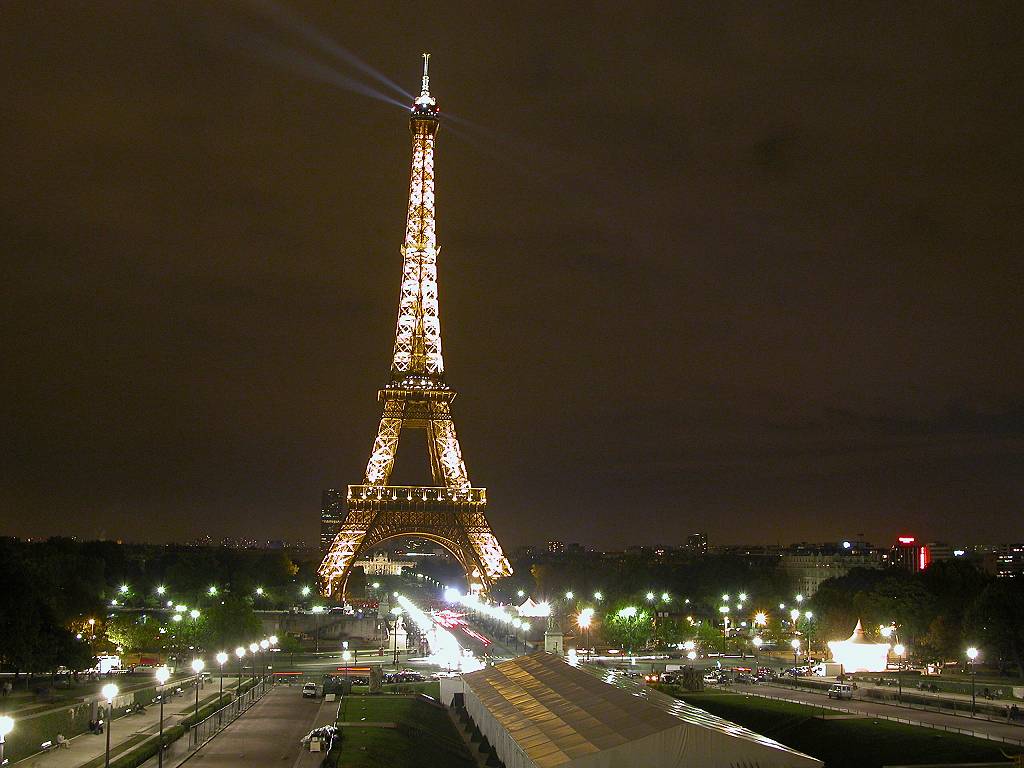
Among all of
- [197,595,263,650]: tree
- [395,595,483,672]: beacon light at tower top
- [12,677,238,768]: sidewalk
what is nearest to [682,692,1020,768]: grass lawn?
[395,595,483,672]: beacon light at tower top

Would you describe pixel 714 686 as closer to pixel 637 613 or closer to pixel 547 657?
pixel 547 657

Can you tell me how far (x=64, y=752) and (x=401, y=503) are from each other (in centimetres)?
7008

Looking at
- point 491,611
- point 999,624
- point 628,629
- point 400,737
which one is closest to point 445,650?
point 628,629

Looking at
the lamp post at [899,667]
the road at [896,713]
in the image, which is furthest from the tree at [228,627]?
the lamp post at [899,667]

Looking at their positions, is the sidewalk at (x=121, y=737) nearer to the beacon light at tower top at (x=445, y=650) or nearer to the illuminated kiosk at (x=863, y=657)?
the beacon light at tower top at (x=445, y=650)

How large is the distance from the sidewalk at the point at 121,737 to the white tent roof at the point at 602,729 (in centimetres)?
1524

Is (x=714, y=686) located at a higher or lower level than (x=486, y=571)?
lower

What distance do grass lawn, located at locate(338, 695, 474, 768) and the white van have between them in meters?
22.2

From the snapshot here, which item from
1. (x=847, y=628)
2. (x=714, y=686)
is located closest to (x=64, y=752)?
(x=714, y=686)

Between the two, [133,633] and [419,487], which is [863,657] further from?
[133,633]

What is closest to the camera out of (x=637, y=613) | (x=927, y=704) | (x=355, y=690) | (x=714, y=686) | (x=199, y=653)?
(x=927, y=704)

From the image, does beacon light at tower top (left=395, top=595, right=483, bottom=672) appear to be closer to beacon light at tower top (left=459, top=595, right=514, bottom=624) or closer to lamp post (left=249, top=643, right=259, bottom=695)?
beacon light at tower top (left=459, top=595, right=514, bottom=624)

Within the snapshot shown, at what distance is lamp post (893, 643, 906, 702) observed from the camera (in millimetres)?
67406

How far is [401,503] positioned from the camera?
118875 mm
